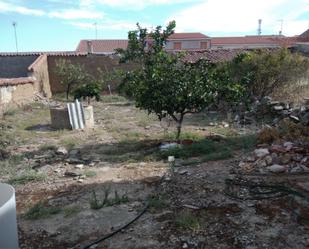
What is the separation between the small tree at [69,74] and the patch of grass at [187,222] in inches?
575

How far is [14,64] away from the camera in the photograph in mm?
21156

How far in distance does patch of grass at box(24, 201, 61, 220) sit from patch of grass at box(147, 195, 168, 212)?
1315 mm

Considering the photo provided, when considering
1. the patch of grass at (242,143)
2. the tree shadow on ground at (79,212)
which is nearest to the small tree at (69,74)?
the patch of grass at (242,143)

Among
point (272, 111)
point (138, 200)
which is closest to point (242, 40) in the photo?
point (272, 111)

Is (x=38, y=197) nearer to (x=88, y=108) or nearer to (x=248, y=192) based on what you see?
(x=248, y=192)

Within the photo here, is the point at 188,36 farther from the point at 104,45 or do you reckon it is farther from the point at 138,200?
the point at 138,200

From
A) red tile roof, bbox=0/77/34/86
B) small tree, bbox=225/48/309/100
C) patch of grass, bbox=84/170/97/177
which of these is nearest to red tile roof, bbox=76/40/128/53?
red tile roof, bbox=0/77/34/86

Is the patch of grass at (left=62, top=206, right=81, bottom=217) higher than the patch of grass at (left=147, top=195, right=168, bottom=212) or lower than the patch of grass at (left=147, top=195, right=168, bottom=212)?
lower

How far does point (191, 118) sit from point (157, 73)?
4.65 metres

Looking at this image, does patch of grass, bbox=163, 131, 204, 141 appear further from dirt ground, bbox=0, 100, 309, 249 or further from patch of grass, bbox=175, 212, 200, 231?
patch of grass, bbox=175, 212, 200, 231

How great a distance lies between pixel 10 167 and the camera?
7.30m

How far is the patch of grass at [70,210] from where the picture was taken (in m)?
5.09

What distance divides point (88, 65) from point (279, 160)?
51.0 ft

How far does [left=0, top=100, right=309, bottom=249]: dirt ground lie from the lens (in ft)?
14.2
